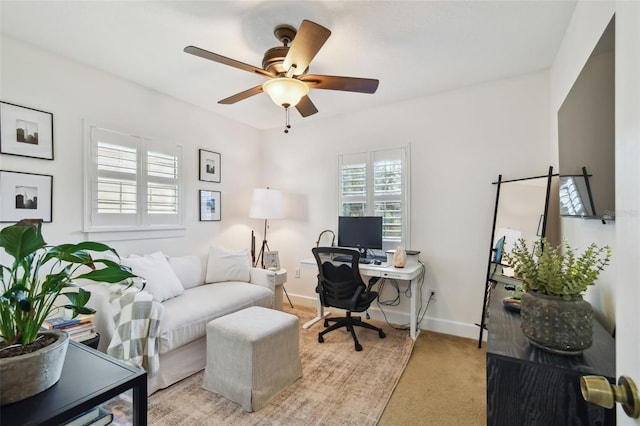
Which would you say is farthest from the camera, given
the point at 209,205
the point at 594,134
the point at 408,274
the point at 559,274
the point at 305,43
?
the point at 209,205

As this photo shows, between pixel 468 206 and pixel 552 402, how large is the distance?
7.50ft

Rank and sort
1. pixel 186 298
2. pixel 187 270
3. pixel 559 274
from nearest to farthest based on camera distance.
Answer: pixel 559 274, pixel 186 298, pixel 187 270

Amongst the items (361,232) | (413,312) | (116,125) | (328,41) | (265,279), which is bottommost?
(413,312)

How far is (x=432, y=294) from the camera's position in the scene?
10.3 feet

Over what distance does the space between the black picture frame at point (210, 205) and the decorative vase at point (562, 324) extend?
133 inches

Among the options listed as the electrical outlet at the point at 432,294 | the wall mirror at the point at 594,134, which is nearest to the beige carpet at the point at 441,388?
the electrical outlet at the point at 432,294

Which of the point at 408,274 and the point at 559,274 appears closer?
Answer: the point at 559,274

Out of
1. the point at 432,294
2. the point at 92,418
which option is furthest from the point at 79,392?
the point at 432,294

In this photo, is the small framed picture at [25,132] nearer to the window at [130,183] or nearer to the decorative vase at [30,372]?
the window at [130,183]

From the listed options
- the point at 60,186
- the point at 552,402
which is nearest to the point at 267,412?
the point at 552,402

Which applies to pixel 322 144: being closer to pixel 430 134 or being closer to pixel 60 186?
pixel 430 134

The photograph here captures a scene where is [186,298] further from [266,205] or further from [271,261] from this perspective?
[266,205]

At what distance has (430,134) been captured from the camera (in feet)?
10.4

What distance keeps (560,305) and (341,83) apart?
176 cm
